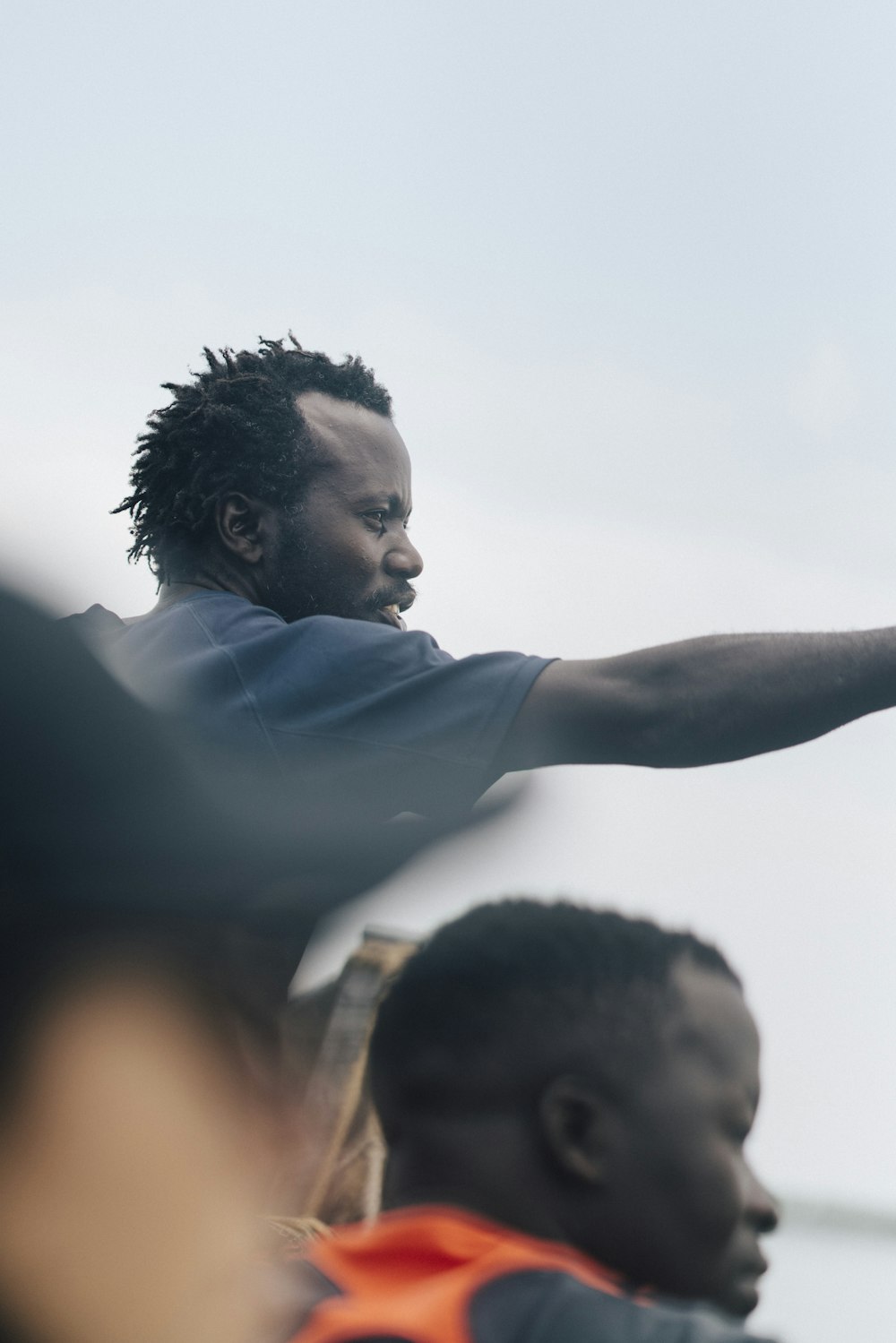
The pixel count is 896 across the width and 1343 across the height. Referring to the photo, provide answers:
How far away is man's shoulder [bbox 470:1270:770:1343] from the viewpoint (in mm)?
960

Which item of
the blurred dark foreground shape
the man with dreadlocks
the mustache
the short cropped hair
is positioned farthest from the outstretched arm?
the blurred dark foreground shape

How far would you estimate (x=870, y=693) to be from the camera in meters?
1.75

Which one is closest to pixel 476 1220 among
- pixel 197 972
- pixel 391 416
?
pixel 197 972

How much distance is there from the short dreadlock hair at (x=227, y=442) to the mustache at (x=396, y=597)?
0.80 feet

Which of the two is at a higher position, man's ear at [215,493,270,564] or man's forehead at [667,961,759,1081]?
man's ear at [215,493,270,564]

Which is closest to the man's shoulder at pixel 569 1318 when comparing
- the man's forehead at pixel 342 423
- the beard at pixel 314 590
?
the beard at pixel 314 590

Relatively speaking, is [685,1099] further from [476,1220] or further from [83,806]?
[83,806]

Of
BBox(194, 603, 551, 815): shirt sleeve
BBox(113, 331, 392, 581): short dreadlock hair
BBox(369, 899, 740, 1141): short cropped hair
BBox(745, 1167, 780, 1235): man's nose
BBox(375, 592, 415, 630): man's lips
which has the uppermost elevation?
BBox(113, 331, 392, 581): short dreadlock hair

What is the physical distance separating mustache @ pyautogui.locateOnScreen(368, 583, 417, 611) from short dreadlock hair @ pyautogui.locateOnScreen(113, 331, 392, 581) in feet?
0.80

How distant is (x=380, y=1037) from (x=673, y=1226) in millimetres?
316

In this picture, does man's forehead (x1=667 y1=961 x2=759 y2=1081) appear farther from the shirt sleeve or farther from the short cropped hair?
the shirt sleeve

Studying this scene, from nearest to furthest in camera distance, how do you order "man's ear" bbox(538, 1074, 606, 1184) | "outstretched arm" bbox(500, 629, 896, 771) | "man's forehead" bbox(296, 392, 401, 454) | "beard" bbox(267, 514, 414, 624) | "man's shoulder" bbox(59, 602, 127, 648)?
"man's ear" bbox(538, 1074, 606, 1184) < "outstretched arm" bbox(500, 629, 896, 771) < "man's shoulder" bbox(59, 602, 127, 648) < "beard" bbox(267, 514, 414, 624) < "man's forehead" bbox(296, 392, 401, 454)

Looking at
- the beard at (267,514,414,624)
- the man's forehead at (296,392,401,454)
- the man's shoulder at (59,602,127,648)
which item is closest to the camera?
the man's shoulder at (59,602,127,648)

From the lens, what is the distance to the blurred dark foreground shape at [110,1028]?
1.05 m
